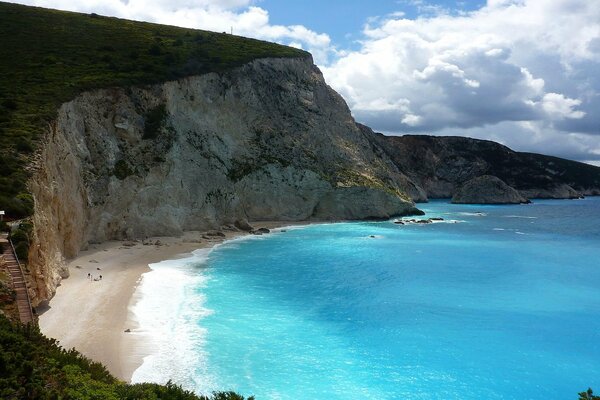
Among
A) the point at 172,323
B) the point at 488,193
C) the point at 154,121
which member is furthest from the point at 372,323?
the point at 488,193

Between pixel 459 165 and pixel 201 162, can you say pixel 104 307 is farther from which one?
pixel 459 165

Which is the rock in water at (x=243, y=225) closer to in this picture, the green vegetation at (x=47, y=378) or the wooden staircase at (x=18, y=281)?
the wooden staircase at (x=18, y=281)

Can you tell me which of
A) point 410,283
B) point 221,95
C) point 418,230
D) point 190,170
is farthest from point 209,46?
point 410,283

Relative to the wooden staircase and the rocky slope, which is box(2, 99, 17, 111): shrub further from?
the rocky slope

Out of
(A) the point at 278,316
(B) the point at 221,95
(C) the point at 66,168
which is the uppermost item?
(B) the point at 221,95

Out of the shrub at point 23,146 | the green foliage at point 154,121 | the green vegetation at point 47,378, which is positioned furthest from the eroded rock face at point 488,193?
the green vegetation at point 47,378

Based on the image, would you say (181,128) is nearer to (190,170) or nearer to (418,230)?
(190,170)
